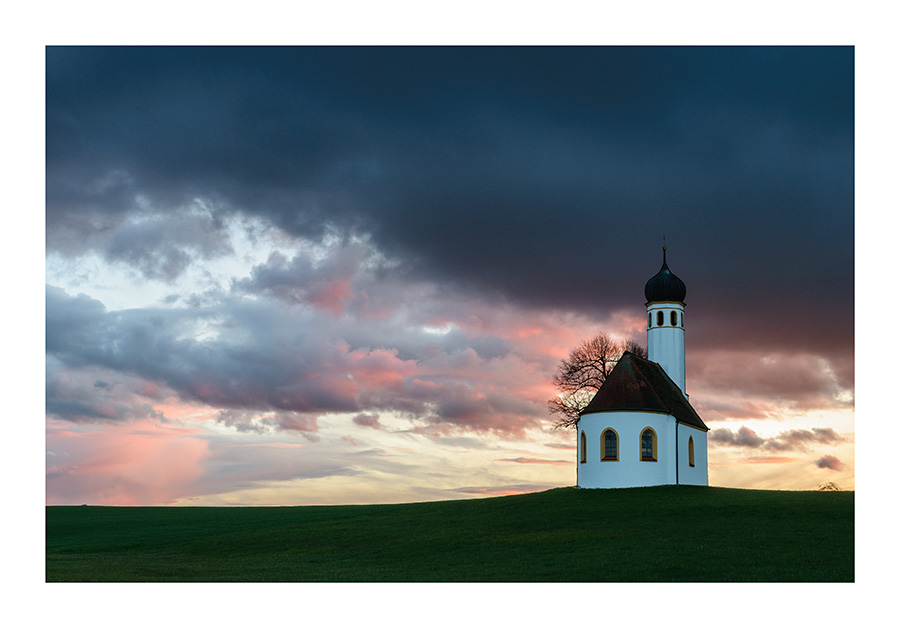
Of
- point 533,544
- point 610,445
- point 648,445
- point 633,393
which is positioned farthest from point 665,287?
point 533,544

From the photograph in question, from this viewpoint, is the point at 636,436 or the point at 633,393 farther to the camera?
the point at 633,393

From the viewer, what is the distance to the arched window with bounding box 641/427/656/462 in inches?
2026

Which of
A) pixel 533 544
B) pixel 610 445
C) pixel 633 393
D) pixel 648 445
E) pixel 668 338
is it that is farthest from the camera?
pixel 668 338

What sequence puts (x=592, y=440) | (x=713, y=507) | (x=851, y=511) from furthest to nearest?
(x=592, y=440), (x=713, y=507), (x=851, y=511)

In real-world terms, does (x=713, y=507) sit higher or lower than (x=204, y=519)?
higher

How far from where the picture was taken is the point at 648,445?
51812mm

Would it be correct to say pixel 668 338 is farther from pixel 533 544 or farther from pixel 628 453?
pixel 533 544


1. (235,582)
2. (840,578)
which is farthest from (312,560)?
(840,578)

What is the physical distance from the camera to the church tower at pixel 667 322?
2415 inches

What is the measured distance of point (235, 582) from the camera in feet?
88.5

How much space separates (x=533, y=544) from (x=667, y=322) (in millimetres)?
31937

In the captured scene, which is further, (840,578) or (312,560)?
(312,560)

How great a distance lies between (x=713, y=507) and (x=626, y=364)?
14792mm
